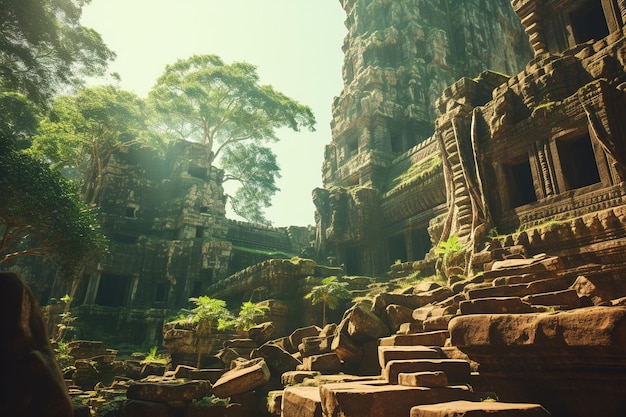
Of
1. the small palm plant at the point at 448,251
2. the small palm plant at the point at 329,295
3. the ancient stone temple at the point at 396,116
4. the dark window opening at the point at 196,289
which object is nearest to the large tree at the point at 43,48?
the dark window opening at the point at 196,289

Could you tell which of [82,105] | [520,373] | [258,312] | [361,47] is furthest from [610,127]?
[82,105]

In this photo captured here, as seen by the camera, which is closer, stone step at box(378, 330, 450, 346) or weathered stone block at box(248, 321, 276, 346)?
stone step at box(378, 330, 450, 346)

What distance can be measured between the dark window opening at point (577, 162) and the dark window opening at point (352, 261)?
1199 centimetres

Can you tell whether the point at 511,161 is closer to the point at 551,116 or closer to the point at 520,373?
the point at 551,116

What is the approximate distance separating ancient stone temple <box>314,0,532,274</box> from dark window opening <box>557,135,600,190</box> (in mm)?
3414

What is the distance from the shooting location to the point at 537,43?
488 inches

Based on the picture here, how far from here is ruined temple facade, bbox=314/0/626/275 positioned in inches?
333

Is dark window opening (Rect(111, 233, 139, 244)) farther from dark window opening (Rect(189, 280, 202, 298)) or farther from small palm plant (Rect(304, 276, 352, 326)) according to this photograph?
small palm plant (Rect(304, 276, 352, 326))

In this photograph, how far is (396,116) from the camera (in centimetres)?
2522

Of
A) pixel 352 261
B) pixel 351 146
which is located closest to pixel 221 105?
pixel 351 146

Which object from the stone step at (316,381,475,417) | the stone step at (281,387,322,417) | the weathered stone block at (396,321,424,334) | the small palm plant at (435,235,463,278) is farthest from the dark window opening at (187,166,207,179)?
the stone step at (316,381,475,417)

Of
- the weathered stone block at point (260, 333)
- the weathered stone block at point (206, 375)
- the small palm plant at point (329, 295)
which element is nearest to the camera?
the weathered stone block at point (206, 375)

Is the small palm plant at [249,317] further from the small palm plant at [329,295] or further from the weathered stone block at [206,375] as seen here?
the weathered stone block at [206,375]

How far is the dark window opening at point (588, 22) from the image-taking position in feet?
38.6
